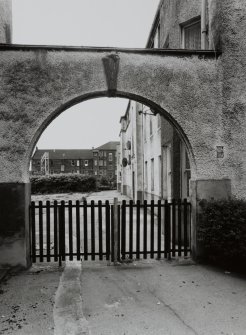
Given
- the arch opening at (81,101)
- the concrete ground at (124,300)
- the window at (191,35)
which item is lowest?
the concrete ground at (124,300)

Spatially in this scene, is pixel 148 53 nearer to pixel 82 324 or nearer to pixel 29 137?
pixel 29 137

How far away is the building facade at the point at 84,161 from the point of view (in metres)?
102

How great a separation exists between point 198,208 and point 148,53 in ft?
12.2

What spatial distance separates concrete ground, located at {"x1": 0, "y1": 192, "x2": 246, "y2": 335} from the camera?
4316 mm

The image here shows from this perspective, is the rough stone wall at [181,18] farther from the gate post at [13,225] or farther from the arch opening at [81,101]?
the gate post at [13,225]

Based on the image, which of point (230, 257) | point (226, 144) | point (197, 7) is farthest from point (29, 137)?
point (197, 7)

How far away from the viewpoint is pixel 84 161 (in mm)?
103562

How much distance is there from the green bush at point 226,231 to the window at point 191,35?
17.7 ft

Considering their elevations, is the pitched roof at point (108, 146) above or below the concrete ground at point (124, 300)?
above

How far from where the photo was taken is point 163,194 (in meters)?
12.7

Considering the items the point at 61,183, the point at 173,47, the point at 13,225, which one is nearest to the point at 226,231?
the point at 13,225

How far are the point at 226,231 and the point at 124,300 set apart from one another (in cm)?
249

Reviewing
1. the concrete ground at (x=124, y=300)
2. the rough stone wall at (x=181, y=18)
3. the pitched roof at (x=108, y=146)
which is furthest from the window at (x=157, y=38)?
the pitched roof at (x=108, y=146)

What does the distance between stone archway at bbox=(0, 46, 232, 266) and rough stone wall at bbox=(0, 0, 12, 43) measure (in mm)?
2375
